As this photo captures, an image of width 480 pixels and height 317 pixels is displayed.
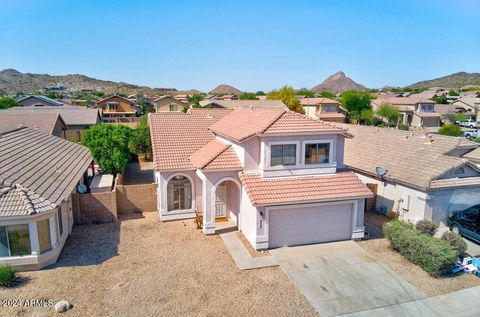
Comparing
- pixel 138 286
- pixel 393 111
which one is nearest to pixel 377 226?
pixel 138 286

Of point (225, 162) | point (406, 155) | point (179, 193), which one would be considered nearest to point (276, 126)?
point (225, 162)

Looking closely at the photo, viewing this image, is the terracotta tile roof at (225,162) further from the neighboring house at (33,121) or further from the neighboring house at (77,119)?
the neighboring house at (77,119)

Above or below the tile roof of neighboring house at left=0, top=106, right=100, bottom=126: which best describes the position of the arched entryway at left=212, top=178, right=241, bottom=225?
below

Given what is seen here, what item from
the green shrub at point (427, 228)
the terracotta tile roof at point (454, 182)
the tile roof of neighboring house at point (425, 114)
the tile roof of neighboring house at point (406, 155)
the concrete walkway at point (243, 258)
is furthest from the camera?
the tile roof of neighboring house at point (425, 114)

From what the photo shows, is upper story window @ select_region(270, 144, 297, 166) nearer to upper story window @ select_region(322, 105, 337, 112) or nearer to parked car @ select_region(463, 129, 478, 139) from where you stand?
parked car @ select_region(463, 129, 478, 139)

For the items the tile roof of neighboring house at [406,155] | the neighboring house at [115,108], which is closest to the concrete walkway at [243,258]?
the tile roof of neighboring house at [406,155]

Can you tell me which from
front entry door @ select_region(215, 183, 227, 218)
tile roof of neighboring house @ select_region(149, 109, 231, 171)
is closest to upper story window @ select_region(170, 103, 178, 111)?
tile roof of neighboring house @ select_region(149, 109, 231, 171)
